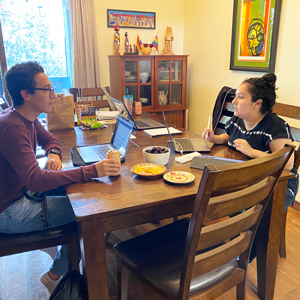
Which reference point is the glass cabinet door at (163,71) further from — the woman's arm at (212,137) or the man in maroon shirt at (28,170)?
the man in maroon shirt at (28,170)

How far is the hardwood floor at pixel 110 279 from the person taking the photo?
1.56m

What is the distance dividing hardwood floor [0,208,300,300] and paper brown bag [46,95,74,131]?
35.9 inches

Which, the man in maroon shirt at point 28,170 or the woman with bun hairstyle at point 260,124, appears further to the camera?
the woman with bun hairstyle at point 260,124

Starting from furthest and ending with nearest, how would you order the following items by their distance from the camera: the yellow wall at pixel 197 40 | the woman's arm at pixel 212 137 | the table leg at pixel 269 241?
1. the yellow wall at pixel 197 40
2. the woman's arm at pixel 212 137
3. the table leg at pixel 269 241

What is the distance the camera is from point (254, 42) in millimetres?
2824

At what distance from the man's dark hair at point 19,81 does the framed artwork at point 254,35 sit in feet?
7.08

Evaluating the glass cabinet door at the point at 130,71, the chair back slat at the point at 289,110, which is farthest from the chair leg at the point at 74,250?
the glass cabinet door at the point at 130,71

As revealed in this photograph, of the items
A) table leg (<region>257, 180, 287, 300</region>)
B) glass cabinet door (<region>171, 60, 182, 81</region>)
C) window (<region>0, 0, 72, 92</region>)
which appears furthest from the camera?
glass cabinet door (<region>171, 60, 182, 81</region>)

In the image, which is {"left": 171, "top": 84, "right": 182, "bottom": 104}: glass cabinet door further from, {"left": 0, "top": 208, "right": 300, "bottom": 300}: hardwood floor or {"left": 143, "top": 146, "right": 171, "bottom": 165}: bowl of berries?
{"left": 143, "top": 146, "right": 171, "bottom": 165}: bowl of berries

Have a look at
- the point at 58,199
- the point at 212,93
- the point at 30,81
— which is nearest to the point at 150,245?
the point at 58,199

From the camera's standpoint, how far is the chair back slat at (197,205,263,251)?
938mm

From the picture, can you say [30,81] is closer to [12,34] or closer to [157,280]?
[157,280]

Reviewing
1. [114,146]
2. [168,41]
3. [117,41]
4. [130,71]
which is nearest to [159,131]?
[114,146]

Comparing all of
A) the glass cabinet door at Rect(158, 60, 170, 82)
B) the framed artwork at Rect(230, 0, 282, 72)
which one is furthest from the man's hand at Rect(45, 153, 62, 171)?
the glass cabinet door at Rect(158, 60, 170, 82)
